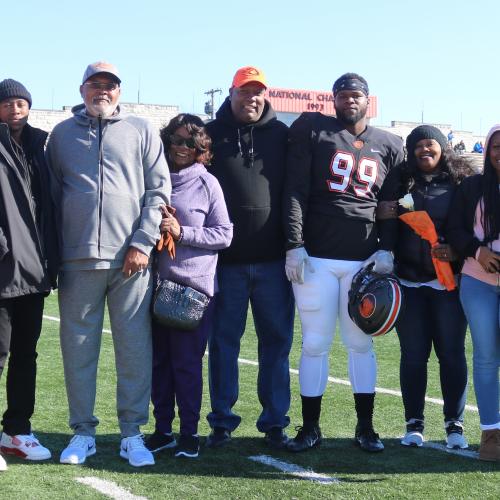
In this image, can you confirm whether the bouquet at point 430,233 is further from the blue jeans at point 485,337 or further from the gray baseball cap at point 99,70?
the gray baseball cap at point 99,70

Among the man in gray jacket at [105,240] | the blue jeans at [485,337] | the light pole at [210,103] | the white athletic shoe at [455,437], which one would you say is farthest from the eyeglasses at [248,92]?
the light pole at [210,103]

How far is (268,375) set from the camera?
491 centimetres

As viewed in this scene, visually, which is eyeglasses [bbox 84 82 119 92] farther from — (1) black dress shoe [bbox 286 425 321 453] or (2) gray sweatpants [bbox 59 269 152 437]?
(1) black dress shoe [bbox 286 425 321 453]

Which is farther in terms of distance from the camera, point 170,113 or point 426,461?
point 170,113

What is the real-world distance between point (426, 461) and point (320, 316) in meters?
0.94

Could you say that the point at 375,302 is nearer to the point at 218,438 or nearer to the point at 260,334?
the point at 260,334

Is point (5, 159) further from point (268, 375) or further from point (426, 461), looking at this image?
point (426, 461)

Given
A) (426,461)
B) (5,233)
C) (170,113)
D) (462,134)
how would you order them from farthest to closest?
(462,134), (170,113), (426,461), (5,233)

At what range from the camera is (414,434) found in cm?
473

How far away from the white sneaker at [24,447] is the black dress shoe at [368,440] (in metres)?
1.67

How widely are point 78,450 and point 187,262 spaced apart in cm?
111

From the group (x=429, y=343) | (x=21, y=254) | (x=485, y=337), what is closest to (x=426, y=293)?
(x=429, y=343)

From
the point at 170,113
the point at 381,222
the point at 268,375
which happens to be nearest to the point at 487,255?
the point at 381,222

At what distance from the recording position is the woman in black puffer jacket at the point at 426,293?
184 inches
